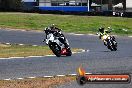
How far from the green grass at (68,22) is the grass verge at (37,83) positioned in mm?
31841

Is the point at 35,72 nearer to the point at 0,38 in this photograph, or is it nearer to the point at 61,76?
the point at 61,76

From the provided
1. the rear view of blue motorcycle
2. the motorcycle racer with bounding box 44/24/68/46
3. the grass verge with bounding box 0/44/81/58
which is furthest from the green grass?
the motorcycle racer with bounding box 44/24/68/46

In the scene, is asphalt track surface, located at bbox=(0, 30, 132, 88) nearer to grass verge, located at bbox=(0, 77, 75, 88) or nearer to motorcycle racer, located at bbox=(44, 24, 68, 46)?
grass verge, located at bbox=(0, 77, 75, 88)

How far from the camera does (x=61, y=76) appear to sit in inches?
661

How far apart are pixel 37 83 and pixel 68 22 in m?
40.3

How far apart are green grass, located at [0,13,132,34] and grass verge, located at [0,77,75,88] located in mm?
31841

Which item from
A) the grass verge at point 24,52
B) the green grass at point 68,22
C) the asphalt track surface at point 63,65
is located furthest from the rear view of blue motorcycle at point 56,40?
the green grass at point 68,22

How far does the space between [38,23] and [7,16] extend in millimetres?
8407

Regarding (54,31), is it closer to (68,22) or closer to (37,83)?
(37,83)

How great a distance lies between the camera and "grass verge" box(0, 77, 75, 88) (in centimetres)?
1475

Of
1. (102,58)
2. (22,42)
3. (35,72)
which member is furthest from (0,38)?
(35,72)

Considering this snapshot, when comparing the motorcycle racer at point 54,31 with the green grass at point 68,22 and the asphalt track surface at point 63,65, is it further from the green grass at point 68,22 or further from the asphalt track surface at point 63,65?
the green grass at point 68,22

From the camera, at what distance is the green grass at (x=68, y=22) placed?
1980 inches

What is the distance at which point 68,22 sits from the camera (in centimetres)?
5525
